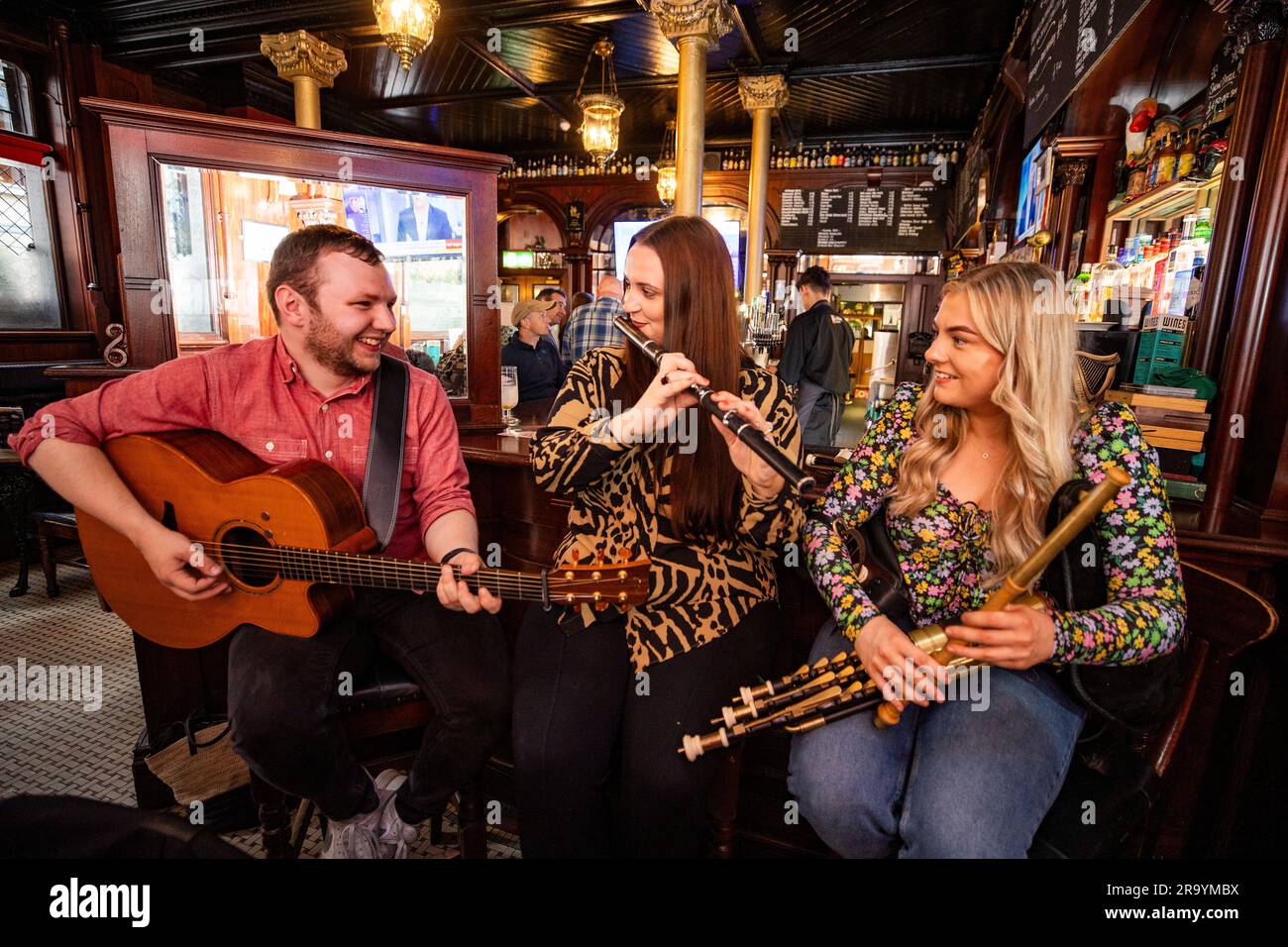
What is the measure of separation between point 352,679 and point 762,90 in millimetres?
6408

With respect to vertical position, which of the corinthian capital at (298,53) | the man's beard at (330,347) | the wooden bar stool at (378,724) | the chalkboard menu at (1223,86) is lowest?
the wooden bar stool at (378,724)

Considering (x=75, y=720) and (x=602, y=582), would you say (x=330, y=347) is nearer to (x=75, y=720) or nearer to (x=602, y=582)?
(x=602, y=582)

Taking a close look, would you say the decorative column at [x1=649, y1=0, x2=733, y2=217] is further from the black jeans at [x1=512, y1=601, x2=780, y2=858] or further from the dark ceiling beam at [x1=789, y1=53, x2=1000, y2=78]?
the black jeans at [x1=512, y1=601, x2=780, y2=858]

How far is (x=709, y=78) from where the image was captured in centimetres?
668

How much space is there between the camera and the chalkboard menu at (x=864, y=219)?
8.35 metres

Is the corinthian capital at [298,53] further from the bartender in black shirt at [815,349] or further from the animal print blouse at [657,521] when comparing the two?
the animal print blouse at [657,521]

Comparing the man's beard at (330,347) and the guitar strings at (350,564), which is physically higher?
the man's beard at (330,347)

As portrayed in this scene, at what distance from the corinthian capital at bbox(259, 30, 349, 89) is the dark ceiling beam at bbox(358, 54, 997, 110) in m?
2.18

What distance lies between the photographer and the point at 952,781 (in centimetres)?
122

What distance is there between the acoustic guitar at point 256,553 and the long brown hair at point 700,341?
25 centimetres

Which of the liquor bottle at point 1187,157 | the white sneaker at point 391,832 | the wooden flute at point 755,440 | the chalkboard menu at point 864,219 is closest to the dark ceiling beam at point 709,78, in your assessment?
the chalkboard menu at point 864,219

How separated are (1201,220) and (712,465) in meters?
2.77

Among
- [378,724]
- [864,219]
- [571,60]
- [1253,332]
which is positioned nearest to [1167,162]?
[1253,332]
